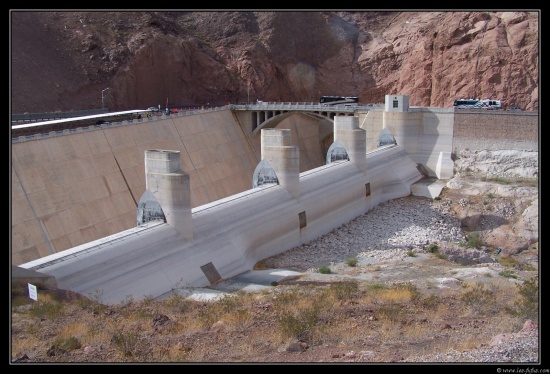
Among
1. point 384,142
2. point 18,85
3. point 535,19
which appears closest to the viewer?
point 384,142

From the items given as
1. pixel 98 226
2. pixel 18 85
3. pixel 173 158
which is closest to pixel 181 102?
pixel 18 85

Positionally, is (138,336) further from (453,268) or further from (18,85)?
(18,85)

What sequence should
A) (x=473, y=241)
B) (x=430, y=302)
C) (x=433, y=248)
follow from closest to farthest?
(x=430, y=302) < (x=433, y=248) < (x=473, y=241)

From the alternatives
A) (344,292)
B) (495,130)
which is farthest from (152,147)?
(344,292)

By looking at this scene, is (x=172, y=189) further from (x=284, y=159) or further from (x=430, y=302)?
(x=430, y=302)

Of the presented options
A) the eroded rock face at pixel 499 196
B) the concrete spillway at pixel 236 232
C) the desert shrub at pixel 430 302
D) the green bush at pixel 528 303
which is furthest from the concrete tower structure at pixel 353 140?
the desert shrub at pixel 430 302

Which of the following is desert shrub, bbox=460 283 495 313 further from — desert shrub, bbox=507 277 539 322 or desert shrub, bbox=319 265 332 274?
desert shrub, bbox=319 265 332 274

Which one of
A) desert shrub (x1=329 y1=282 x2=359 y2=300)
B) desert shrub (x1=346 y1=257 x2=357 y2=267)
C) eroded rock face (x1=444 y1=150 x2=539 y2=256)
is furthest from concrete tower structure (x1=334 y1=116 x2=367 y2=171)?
desert shrub (x1=329 y1=282 x2=359 y2=300)

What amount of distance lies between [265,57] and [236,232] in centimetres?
5032

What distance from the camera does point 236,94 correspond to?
75.8 m

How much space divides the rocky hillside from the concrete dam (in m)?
16.4

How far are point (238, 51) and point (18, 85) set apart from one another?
27.4m

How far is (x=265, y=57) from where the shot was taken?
78.3 meters

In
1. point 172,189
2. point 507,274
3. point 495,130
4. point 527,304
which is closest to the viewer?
point 527,304
